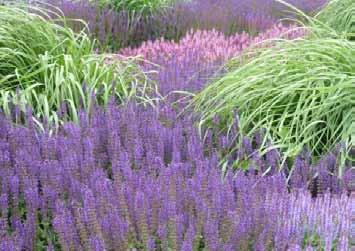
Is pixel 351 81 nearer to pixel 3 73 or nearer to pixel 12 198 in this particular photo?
pixel 12 198

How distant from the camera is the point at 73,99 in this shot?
3.81 metres

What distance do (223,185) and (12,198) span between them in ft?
2.60

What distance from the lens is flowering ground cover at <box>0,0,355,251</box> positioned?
2.23 meters

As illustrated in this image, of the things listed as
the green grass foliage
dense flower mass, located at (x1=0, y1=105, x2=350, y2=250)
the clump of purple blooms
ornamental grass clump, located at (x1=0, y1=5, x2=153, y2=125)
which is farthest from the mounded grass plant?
the clump of purple blooms

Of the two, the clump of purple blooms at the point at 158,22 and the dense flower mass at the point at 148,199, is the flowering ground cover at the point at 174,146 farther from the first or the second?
the clump of purple blooms at the point at 158,22

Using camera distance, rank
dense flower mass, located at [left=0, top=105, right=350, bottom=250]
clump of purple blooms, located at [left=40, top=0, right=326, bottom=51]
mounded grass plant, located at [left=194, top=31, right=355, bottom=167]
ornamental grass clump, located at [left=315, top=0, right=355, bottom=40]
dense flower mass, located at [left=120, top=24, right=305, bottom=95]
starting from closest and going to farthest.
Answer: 1. dense flower mass, located at [left=0, top=105, right=350, bottom=250]
2. mounded grass plant, located at [left=194, top=31, right=355, bottom=167]
3. dense flower mass, located at [left=120, top=24, right=305, bottom=95]
4. ornamental grass clump, located at [left=315, top=0, right=355, bottom=40]
5. clump of purple blooms, located at [left=40, top=0, right=326, bottom=51]

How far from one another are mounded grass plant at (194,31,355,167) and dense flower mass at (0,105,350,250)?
21 centimetres

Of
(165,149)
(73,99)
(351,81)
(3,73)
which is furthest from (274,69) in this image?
(3,73)

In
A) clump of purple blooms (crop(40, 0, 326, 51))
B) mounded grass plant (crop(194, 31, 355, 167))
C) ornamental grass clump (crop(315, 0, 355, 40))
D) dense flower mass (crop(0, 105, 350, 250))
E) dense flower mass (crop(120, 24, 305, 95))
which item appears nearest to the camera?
dense flower mass (crop(0, 105, 350, 250))

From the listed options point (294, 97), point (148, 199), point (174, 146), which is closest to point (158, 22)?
point (294, 97)

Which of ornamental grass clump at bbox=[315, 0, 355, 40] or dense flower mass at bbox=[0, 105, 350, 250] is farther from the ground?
ornamental grass clump at bbox=[315, 0, 355, 40]

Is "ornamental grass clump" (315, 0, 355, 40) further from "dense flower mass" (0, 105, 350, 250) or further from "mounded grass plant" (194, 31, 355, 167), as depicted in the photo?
"dense flower mass" (0, 105, 350, 250)

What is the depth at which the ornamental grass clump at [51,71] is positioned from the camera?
3.73 metres

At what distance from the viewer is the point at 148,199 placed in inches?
91.6
